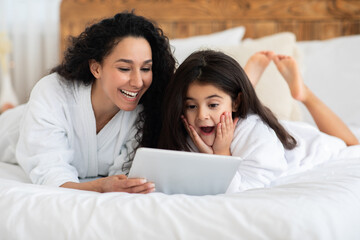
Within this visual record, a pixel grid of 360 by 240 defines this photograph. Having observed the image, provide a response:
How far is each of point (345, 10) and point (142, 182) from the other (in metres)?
2.06

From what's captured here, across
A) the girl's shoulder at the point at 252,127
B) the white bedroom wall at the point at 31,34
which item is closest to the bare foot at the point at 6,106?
the white bedroom wall at the point at 31,34

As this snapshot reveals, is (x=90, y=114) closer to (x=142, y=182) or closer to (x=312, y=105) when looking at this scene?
(x=142, y=182)

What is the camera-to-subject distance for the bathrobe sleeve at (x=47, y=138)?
143 centimetres

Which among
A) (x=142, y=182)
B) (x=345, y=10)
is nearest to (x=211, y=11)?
(x=345, y=10)

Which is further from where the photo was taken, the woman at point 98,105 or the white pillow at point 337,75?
the white pillow at point 337,75

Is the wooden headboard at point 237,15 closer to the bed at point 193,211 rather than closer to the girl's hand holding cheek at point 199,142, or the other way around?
the bed at point 193,211

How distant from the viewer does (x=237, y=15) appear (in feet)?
9.51

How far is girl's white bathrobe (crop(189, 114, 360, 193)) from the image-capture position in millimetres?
1381

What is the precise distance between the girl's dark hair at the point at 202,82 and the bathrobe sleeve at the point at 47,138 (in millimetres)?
323

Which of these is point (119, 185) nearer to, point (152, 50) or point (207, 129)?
point (207, 129)

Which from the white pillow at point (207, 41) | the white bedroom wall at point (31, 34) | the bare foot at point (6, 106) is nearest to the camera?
the white pillow at point (207, 41)

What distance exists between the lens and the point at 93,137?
160 centimetres

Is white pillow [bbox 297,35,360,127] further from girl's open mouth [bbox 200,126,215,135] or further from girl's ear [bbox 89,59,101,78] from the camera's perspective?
girl's ear [bbox 89,59,101,78]

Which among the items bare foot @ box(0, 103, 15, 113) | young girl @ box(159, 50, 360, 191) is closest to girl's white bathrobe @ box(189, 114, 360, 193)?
young girl @ box(159, 50, 360, 191)
